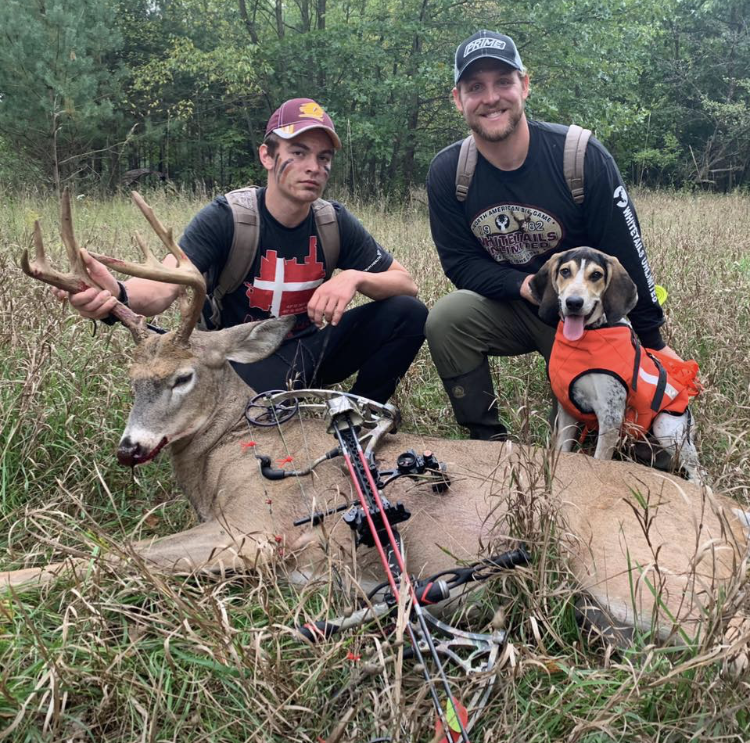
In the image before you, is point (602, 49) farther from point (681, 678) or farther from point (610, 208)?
point (681, 678)

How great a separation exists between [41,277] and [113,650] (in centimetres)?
170

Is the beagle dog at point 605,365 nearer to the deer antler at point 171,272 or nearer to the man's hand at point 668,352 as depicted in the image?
the man's hand at point 668,352

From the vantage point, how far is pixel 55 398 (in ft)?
12.1

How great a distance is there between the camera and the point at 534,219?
4.06 m

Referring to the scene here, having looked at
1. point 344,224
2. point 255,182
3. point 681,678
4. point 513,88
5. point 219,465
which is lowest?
point 255,182

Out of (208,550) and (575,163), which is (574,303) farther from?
(208,550)

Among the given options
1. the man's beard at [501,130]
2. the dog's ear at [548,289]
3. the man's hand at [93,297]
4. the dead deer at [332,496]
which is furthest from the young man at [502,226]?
the man's hand at [93,297]

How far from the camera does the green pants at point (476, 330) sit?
4207mm

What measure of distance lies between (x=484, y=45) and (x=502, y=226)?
1014 millimetres

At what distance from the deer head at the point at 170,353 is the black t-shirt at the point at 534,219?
142 centimetres

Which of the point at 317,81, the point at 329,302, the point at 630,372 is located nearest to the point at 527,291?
the point at 630,372

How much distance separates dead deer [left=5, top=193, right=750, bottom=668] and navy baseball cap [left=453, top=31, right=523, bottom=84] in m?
1.91

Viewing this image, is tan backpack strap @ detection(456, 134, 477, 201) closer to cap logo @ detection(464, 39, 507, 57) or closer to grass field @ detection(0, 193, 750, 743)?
cap logo @ detection(464, 39, 507, 57)

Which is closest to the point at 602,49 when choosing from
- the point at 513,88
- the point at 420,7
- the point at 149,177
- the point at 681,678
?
the point at 420,7
